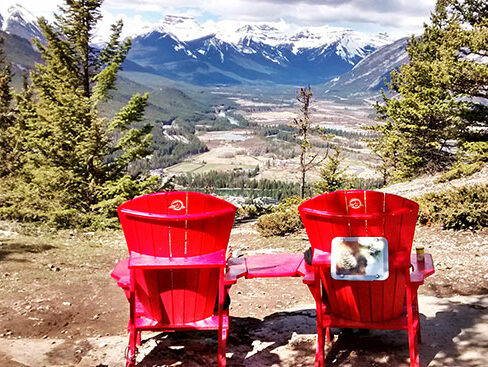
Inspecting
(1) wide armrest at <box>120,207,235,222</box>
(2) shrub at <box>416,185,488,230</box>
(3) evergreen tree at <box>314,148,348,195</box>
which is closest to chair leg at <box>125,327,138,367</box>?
(1) wide armrest at <box>120,207,235,222</box>

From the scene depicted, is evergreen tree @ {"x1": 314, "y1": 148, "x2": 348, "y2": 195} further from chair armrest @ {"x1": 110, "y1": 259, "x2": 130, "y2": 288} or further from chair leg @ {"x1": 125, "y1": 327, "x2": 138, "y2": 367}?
chair leg @ {"x1": 125, "y1": 327, "x2": 138, "y2": 367}

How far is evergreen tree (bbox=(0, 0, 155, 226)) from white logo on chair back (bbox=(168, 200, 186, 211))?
1260 cm

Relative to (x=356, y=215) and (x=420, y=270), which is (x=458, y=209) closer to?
(x=420, y=270)

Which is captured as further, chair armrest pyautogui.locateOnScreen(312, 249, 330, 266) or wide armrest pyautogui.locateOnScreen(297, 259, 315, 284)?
wide armrest pyautogui.locateOnScreen(297, 259, 315, 284)

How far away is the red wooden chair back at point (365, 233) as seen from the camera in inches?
166

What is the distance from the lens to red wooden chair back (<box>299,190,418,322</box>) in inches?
166

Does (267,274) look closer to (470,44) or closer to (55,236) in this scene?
(55,236)

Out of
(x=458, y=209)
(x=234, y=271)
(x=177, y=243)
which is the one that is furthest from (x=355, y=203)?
(x=458, y=209)

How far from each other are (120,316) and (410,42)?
1247 inches

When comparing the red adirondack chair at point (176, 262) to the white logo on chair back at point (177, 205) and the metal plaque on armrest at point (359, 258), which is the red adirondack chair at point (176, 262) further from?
the metal plaque on armrest at point (359, 258)

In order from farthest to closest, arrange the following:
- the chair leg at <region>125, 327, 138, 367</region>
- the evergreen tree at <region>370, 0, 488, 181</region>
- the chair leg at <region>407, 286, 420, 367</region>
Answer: the evergreen tree at <region>370, 0, 488, 181</region> → the chair leg at <region>125, 327, 138, 367</region> → the chair leg at <region>407, 286, 420, 367</region>

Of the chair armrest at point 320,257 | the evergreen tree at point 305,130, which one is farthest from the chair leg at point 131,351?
the evergreen tree at point 305,130

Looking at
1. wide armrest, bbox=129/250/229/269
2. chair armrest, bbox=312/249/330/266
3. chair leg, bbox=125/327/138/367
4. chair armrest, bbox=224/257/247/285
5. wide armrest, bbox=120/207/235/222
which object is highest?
wide armrest, bbox=120/207/235/222

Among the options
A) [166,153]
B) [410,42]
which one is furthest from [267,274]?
[166,153]
